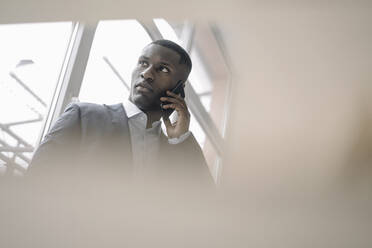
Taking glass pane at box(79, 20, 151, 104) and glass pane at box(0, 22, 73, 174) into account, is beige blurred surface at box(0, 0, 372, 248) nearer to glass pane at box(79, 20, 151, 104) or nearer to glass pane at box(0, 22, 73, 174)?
glass pane at box(0, 22, 73, 174)

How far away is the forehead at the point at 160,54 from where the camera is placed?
519 millimetres

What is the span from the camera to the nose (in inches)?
19.2

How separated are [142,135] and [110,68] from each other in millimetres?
405

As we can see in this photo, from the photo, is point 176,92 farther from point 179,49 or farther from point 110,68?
point 110,68

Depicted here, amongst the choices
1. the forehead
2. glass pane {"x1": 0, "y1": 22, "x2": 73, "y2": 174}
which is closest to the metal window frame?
glass pane {"x1": 0, "y1": 22, "x2": 73, "y2": 174}

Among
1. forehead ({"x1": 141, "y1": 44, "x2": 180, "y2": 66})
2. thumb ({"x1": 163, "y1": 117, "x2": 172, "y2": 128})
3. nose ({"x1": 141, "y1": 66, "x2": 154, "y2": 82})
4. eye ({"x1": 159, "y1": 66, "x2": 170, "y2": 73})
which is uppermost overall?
forehead ({"x1": 141, "y1": 44, "x2": 180, "y2": 66})

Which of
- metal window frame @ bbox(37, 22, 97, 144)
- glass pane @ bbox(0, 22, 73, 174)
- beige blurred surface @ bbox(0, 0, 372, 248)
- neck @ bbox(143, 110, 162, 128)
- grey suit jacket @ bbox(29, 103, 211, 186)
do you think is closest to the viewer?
beige blurred surface @ bbox(0, 0, 372, 248)

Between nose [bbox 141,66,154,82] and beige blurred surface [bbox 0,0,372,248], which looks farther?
nose [bbox 141,66,154,82]

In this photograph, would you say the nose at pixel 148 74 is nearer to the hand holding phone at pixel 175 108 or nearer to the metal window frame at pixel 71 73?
the hand holding phone at pixel 175 108

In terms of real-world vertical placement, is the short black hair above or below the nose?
above

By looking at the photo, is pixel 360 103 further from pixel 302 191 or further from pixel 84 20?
pixel 84 20

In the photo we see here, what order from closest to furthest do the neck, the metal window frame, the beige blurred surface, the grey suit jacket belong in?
the beige blurred surface, the grey suit jacket, the neck, the metal window frame

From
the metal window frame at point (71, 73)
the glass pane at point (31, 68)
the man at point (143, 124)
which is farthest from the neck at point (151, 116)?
the metal window frame at point (71, 73)

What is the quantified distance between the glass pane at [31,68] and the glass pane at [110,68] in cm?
6
